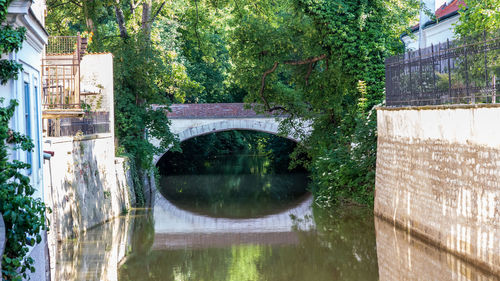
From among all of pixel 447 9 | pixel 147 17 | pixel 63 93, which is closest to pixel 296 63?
pixel 147 17

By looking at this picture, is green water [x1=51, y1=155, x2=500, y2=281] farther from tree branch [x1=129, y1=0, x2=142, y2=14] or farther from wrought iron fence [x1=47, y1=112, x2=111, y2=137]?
tree branch [x1=129, y1=0, x2=142, y2=14]

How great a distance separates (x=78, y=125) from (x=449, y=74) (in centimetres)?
878

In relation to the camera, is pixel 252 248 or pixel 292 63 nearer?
pixel 252 248

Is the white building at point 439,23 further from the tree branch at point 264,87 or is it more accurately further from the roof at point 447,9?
the tree branch at point 264,87

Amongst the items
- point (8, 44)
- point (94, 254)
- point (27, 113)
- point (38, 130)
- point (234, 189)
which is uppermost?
point (8, 44)

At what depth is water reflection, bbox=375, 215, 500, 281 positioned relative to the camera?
11002 millimetres

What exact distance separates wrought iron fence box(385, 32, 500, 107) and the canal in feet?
8.93

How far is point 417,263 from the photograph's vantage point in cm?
1214

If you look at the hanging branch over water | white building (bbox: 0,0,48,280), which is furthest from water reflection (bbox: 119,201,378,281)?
the hanging branch over water

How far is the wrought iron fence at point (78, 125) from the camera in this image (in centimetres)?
1695

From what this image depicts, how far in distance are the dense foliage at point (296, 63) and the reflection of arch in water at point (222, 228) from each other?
73.0 inches

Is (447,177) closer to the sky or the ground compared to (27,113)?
closer to the ground

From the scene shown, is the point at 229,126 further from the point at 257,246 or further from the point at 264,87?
the point at 257,246

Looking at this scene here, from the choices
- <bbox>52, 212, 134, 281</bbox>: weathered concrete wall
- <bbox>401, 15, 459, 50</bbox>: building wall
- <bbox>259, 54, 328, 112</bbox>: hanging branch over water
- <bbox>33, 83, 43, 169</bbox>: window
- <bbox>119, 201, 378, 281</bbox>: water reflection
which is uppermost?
<bbox>401, 15, 459, 50</bbox>: building wall
